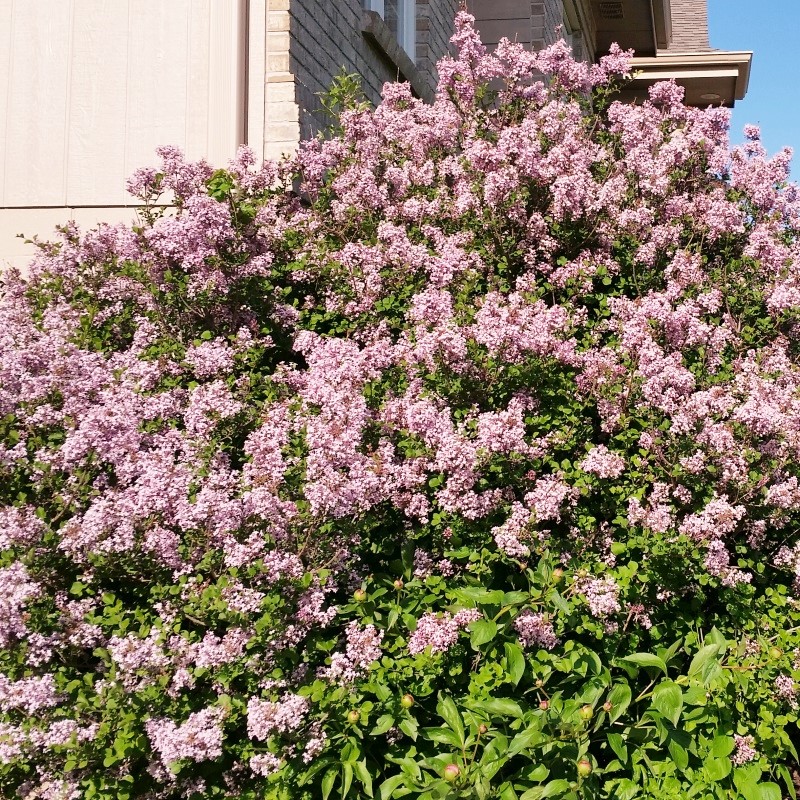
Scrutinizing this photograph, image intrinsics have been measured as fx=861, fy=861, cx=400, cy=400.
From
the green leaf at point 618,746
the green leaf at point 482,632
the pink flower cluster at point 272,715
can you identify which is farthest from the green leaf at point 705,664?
the pink flower cluster at point 272,715

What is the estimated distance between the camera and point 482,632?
8.70ft

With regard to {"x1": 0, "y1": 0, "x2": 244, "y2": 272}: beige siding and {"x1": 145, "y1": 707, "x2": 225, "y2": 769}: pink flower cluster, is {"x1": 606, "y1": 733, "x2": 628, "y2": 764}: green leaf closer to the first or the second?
{"x1": 145, "y1": 707, "x2": 225, "y2": 769}: pink flower cluster

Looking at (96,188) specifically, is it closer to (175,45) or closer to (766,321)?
(175,45)

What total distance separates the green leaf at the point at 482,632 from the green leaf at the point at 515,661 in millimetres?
75

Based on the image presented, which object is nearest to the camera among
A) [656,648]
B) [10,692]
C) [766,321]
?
[10,692]

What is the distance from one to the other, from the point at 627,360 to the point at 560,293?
28.3 inches

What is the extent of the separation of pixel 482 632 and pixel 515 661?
0.15m

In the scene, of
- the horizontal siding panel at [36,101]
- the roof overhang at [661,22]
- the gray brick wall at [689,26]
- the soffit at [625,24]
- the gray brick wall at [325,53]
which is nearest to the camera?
the gray brick wall at [325,53]

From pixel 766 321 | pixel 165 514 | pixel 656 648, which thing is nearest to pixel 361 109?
pixel 766 321

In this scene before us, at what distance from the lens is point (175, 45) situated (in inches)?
223

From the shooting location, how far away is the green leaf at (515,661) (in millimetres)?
2662

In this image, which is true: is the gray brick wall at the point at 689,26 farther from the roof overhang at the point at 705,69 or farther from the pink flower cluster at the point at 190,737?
the pink flower cluster at the point at 190,737

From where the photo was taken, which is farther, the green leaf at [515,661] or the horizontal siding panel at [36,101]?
the horizontal siding panel at [36,101]

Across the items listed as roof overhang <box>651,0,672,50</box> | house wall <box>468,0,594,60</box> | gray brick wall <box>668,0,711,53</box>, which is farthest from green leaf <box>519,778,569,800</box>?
gray brick wall <box>668,0,711,53</box>
